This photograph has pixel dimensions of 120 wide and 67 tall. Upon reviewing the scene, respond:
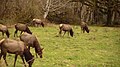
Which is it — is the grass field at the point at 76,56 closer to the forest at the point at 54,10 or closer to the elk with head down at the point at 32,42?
the elk with head down at the point at 32,42

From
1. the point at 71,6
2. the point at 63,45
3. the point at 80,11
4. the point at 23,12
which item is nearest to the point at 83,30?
the point at 23,12

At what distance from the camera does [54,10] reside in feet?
127

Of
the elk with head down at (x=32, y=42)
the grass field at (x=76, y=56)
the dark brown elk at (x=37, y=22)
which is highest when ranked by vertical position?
the elk with head down at (x=32, y=42)

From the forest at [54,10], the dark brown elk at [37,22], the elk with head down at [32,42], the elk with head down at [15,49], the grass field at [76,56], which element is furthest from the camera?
the dark brown elk at [37,22]

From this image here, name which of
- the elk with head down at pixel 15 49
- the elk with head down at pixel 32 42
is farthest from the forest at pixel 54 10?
the elk with head down at pixel 15 49

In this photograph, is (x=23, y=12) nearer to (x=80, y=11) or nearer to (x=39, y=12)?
(x=39, y=12)

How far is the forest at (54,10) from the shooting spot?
3069 centimetres

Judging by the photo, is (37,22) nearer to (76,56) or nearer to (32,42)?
(76,56)

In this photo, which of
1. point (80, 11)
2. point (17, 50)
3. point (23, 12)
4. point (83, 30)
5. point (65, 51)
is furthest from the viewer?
point (80, 11)

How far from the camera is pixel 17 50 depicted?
11.5 meters

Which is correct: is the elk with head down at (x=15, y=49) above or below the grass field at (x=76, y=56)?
above

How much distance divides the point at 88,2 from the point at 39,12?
874 cm

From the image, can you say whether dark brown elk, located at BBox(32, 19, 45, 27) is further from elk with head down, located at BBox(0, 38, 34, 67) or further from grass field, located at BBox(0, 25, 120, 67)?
elk with head down, located at BBox(0, 38, 34, 67)

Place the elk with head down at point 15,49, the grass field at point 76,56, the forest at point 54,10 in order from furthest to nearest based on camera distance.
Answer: the forest at point 54,10 < the grass field at point 76,56 < the elk with head down at point 15,49
